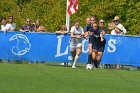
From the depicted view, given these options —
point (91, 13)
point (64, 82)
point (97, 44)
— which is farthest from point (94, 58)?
point (91, 13)

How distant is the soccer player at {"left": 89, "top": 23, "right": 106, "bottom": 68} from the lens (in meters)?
18.5

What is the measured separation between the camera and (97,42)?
61.1 ft

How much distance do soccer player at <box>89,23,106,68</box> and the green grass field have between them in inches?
91.3

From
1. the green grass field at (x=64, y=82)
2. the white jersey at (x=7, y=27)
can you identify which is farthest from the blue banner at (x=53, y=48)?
the green grass field at (x=64, y=82)

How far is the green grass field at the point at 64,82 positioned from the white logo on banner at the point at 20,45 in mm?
4041

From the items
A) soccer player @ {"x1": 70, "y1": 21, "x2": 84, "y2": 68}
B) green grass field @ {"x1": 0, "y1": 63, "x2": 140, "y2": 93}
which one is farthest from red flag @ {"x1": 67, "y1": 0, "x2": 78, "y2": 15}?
green grass field @ {"x1": 0, "y1": 63, "x2": 140, "y2": 93}

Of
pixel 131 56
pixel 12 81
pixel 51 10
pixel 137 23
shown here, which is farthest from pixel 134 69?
pixel 51 10

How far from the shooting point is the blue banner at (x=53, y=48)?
19.7m

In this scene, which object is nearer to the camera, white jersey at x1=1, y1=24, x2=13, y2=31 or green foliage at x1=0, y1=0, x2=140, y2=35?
white jersey at x1=1, y1=24, x2=13, y2=31

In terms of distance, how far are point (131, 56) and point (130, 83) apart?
596 centimetres

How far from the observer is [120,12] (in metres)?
37.2

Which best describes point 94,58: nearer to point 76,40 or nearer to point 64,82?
point 76,40

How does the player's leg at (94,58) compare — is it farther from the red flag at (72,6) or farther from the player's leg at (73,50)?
the red flag at (72,6)

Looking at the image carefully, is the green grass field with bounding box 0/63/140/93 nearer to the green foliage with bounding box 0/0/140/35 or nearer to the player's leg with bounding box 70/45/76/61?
the player's leg with bounding box 70/45/76/61
